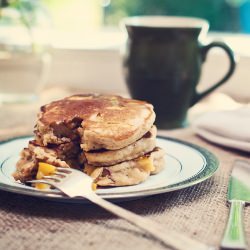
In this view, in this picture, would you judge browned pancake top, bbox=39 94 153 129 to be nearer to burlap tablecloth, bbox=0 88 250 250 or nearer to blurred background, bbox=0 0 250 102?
burlap tablecloth, bbox=0 88 250 250

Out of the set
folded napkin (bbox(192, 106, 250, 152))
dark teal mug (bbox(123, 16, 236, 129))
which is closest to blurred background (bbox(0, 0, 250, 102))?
dark teal mug (bbox(123, 16, 236, 129))

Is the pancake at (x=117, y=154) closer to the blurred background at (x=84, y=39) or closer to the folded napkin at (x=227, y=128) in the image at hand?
the folded napkin at (x=227, y=128)

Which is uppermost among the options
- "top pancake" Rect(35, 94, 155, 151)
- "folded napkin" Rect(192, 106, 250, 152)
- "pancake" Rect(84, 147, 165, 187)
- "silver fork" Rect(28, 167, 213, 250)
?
"top pancake" Rect(35, 94, 155, 151)

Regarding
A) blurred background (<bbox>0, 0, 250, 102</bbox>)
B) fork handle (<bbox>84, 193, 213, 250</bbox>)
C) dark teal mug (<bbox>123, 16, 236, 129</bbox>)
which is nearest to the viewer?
fork handle (<bbox>84, 193, 213, 250</bbox>)

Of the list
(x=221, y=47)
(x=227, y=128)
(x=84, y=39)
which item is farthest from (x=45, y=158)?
(x=84, y=39)

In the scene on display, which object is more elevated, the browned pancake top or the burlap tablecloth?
the browned pancake top

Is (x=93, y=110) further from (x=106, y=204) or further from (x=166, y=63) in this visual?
(x=166, y=63)

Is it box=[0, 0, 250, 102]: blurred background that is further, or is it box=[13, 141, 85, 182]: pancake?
box=[0, 0, 250, 102]: blurred background

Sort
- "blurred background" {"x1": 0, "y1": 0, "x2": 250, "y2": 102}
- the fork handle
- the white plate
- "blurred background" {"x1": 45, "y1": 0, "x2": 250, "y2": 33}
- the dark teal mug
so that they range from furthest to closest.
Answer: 1. "blurred background" {"x1": 45, "y1": 0, "x2": 250, "y2": 33}
2. "blurred background" {"x1": 0, "y1": 0, "x2": 250, "y2": 102}
3. the dark teal mug
4. the white plate
5. the fork handle
